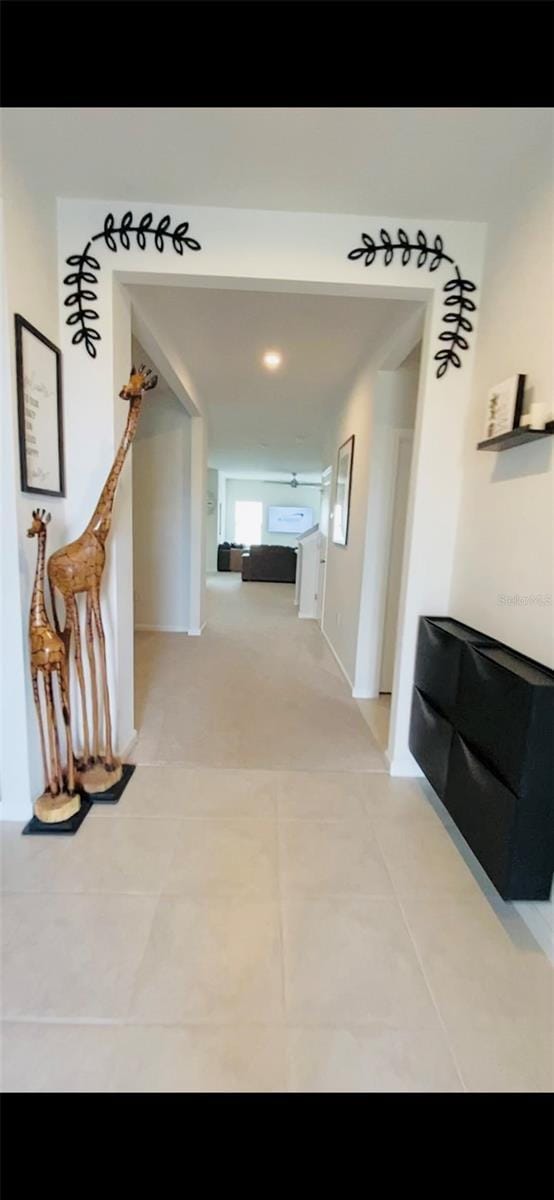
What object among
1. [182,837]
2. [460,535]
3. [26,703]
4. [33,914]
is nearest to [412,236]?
[460,535]

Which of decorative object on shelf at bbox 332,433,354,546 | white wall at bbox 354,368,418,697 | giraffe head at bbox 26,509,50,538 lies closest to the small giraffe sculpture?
giraffe head at bbox 26,509,50,538

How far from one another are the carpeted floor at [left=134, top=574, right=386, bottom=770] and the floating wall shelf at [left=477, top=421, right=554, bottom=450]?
61.5 inches

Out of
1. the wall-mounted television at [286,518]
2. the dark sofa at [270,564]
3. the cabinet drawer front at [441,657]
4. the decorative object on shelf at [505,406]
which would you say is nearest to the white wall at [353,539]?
the cabinet drawer front at [441,657]

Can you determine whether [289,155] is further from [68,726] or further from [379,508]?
[68,726]

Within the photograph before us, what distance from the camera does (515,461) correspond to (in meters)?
1.62

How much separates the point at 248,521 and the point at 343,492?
8621mm

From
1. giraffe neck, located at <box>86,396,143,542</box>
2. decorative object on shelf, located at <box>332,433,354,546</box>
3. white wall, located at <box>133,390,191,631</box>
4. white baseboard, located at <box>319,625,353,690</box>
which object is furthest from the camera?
white wall, located at <box>133,390,191,631</box>

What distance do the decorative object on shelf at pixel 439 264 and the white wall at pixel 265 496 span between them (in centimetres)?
1033

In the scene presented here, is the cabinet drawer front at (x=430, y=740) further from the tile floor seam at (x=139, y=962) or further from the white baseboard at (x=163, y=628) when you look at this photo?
the white baseboard at (x=163, y=628)

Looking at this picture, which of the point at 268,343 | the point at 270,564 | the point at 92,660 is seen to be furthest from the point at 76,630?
the point at 270,564

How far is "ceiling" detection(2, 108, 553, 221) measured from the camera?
139 centimetres

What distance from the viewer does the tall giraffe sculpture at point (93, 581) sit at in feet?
5.58

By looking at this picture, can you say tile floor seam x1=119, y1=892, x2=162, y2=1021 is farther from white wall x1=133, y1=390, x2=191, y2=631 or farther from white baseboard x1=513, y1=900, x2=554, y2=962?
white wall x1=133, y1=390, x2=191, y2=631
